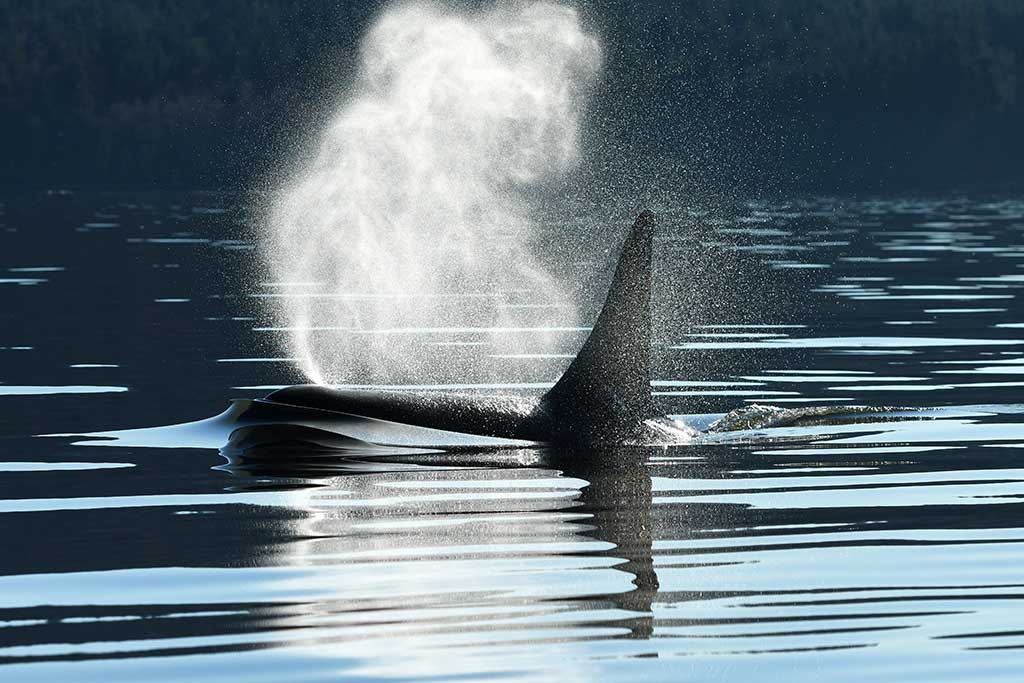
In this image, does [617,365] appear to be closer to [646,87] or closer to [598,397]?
[598,397]

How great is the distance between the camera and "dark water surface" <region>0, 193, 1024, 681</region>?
9.06m

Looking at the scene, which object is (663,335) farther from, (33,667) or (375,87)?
(33,667)

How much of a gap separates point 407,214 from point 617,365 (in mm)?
39708

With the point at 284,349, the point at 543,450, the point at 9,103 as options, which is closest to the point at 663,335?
the point at 284,349

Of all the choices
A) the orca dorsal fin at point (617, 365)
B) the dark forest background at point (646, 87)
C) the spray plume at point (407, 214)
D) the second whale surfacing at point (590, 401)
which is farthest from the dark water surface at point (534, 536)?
the dark forest background at point (646, 87)

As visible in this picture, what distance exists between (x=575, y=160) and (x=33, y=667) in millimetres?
111564

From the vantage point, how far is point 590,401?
16.0 metres

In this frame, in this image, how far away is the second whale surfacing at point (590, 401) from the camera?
15477 mm

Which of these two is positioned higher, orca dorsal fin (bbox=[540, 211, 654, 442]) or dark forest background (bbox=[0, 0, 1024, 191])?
dark forest background (bbox=[0, 0, 1024, 191])

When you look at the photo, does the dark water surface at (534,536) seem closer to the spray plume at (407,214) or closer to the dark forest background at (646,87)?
the spray plume at (407,214)

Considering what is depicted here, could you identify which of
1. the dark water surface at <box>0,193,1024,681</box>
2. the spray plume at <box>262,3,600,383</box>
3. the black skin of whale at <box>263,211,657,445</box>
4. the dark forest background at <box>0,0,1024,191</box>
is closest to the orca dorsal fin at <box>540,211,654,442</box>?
the black skin of whale at <box>263,211,657,445</box>

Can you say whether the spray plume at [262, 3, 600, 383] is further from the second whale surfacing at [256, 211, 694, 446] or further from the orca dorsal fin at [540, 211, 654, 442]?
the orca dorsal fin at [540, 211, 654, 442]

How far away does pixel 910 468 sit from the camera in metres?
14.5

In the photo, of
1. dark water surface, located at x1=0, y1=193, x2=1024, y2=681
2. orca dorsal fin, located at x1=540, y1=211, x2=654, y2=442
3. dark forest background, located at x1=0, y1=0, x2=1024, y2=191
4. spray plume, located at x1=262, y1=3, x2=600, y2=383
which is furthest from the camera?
dark forest background, located at x1=0, y1=0, x2=1024, y2=191
